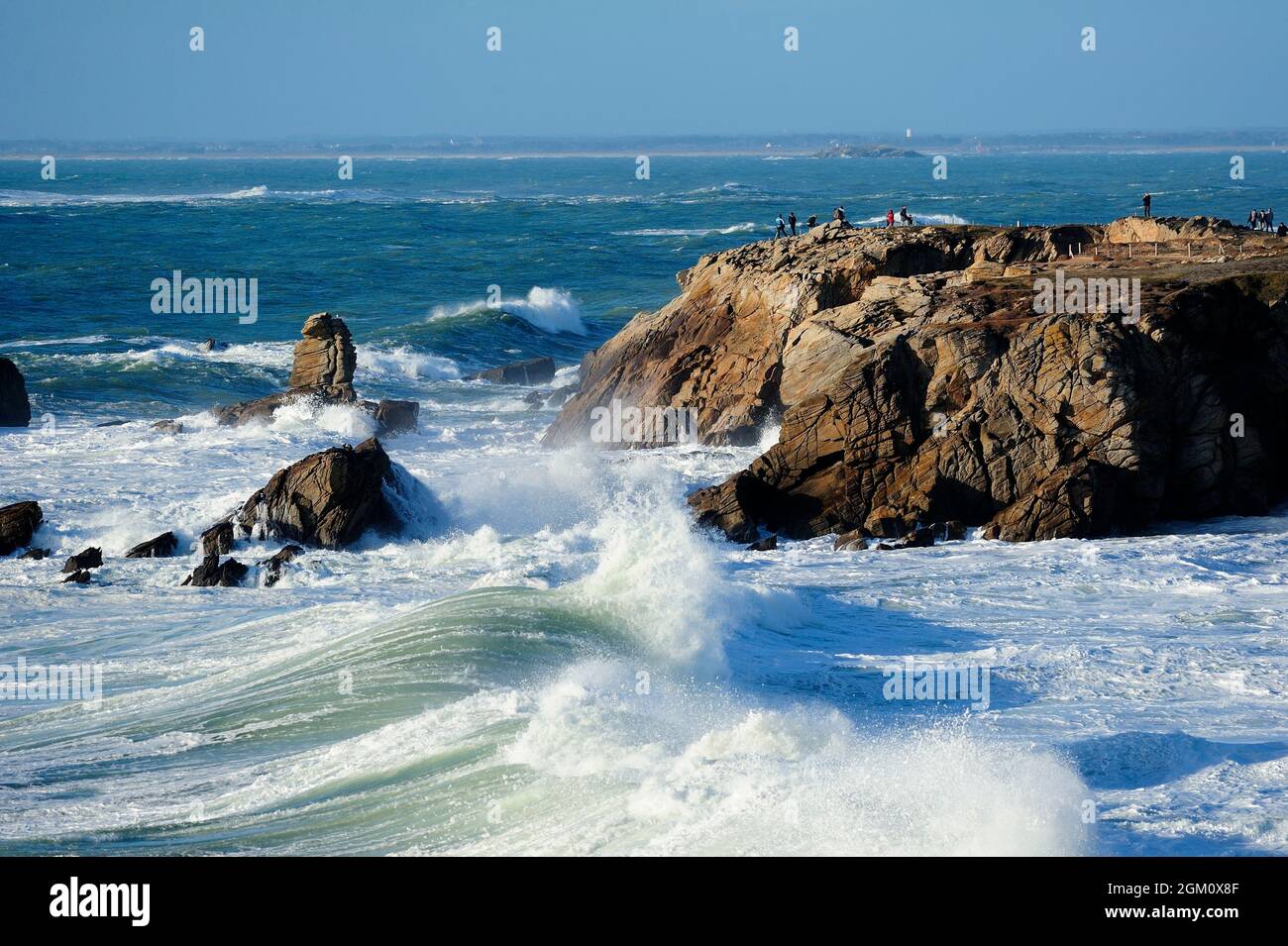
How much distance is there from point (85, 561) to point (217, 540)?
198cm

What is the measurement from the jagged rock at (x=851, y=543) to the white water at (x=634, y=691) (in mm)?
471

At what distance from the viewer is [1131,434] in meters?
22.8

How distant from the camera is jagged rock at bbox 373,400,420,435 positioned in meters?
32.7

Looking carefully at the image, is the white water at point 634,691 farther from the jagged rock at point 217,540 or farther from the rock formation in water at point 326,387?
the rock formation in water at point 326,387

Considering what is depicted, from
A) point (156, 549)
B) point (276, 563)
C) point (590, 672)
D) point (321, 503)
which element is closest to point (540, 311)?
point (321, 503)

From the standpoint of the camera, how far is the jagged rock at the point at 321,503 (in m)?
23.0

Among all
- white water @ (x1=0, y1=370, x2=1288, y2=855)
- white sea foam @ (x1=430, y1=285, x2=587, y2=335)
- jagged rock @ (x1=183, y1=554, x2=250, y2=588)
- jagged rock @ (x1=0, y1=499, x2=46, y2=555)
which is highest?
white sea foam @ (x1=430, y1=285, x2=587, y2=335)

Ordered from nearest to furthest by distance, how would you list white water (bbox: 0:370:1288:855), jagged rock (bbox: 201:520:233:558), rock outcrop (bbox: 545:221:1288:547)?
white water (bbox: 0:370:1288:855), jagged rock (bbox: 201:520:233:558), rock outcrop (bbox: 545:221:1288:547)

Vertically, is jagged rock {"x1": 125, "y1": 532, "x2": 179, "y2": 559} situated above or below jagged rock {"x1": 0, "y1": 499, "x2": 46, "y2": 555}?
below

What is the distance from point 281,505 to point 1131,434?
13.8 meters

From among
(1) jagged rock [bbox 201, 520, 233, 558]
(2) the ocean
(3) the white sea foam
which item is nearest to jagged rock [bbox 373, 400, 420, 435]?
(2) the ocean

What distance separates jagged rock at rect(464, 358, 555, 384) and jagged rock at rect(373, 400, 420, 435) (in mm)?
7402

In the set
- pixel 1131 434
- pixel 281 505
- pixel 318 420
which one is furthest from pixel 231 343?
pixel 1131 434

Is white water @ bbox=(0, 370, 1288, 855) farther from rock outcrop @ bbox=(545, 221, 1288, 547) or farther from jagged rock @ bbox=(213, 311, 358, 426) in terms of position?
jagged rock @ bbox=(213, 311, 358, 426)
